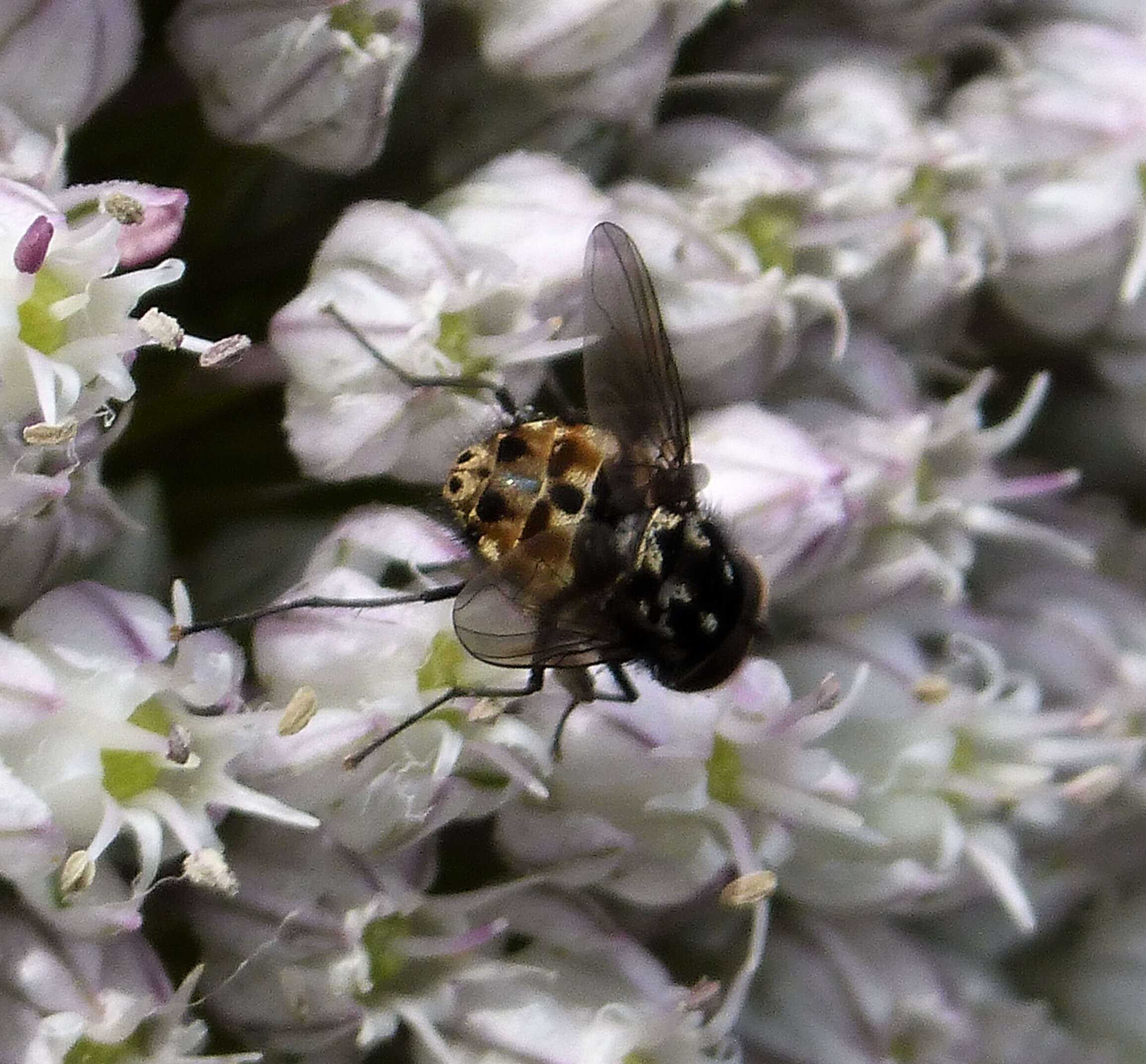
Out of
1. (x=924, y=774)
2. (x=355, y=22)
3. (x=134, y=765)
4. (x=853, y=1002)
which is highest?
(x=355, y=22)

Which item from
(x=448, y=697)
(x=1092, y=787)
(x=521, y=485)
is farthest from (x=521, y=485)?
(x=1092, y=787)

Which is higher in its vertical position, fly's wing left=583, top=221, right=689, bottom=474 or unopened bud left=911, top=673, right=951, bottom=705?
fly's wing left=583, top=221, right=689, bottom=474

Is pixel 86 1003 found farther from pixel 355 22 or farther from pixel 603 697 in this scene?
pixel 355 22

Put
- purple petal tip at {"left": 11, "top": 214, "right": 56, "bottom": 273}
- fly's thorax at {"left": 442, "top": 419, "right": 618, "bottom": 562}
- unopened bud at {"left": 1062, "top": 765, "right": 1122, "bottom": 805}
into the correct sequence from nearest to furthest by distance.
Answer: purple petal tip at {"left": 11, "top": 214, "right": 56, "bottom": 273}, fly's thorax at {"left": 442, "top": 419, "right": 618, "bottom": 562}, unopened bud at {"left": 1062, "top": 765, "right": 1122, "bottom": 805}

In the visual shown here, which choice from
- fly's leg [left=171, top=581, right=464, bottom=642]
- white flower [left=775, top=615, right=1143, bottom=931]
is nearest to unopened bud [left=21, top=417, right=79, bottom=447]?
fly's leg [left=171, top=581, right=464, bottom=642]

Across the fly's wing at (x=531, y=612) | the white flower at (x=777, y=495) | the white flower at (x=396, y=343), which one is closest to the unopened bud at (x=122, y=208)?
the white flower at (x=396, y=343)

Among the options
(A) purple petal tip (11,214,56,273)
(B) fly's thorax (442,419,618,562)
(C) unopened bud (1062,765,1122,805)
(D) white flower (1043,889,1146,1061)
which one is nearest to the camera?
(A) purple petal tip (11,214,56,273)

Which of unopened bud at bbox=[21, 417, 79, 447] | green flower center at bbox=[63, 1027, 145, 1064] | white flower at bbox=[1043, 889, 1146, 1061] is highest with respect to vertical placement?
unopened bud at bbox=[21, 417, 79, 447]

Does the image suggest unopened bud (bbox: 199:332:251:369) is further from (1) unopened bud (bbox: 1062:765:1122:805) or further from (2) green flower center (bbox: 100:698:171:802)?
(1) unopened bud (bbox: 1062:765:1122:805)

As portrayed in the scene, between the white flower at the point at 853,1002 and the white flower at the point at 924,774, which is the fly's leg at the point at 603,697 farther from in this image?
the white flower at the point at 853,1002
